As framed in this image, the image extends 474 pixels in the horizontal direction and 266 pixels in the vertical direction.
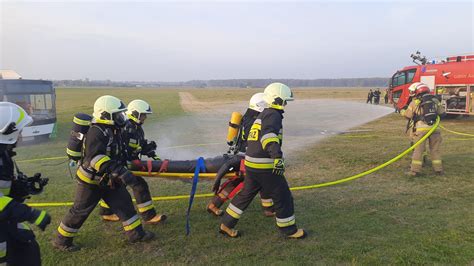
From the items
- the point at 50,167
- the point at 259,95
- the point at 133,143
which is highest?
the point at 259,95

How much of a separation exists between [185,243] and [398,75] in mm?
19594

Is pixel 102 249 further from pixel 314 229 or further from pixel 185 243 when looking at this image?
pixel 314 229

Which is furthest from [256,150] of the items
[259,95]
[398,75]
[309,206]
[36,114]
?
[398,75]

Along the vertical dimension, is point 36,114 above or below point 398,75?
below

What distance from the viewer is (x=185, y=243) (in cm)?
470

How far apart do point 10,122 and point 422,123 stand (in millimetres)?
7530

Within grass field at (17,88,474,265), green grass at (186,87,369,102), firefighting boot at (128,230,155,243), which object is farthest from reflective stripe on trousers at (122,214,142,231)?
green grass at (186,87,369,102)

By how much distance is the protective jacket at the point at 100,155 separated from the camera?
422 centimetres

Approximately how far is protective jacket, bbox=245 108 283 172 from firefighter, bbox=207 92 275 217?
681mm

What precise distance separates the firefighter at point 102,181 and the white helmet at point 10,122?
44.7 inches

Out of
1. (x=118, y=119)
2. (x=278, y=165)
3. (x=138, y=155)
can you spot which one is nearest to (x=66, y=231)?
(x=118, y=119)

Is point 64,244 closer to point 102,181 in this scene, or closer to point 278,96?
point 102,181

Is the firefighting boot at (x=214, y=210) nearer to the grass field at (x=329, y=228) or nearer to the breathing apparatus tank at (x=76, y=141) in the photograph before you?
the grass field at (x=329, y=228)

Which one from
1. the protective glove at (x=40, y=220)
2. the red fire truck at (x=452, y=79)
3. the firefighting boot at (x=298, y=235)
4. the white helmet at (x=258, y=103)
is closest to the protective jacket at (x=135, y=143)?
the white helmet at (x=258, y=103)
